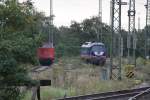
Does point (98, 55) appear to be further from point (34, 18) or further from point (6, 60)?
point (6, 60)

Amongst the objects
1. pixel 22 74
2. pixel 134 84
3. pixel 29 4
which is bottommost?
pixel 134 84

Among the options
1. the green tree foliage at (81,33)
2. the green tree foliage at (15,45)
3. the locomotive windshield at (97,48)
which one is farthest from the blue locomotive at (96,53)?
the green tree foliage at (15,45)

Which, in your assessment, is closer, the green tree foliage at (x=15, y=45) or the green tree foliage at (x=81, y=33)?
the green tree foliage at (x=15, y=45)

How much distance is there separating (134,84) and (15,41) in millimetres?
19189

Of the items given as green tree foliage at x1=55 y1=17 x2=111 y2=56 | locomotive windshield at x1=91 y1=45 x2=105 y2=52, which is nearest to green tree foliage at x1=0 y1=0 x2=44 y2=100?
locomotive windshield at x1=91 y1=45 x2=105 y2=52

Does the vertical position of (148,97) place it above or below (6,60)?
below

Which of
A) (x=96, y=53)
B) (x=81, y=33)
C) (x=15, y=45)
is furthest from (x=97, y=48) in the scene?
(x=15, y=45)

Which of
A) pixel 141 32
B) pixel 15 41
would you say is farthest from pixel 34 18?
pixel 141 32

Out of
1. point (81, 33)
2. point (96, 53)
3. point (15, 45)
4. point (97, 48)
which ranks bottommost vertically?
point (96, 53)

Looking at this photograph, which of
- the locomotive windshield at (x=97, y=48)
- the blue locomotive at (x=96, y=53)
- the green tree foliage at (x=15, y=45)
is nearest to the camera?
the green tree foliage at (x=15, y=45)

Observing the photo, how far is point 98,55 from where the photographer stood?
54.9 metres

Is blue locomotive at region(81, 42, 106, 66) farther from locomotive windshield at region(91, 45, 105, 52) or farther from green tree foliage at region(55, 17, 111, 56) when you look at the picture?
green tree foliage at region(55, 17, 111, 56)

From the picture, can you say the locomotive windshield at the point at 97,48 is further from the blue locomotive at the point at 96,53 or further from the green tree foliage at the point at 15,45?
the green tree foliage at the point at 15,45

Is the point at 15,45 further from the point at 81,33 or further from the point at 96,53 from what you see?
the point at 81,33
